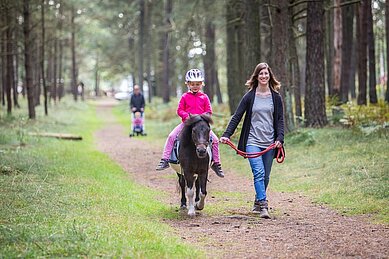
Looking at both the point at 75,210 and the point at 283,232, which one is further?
the point at 75,210

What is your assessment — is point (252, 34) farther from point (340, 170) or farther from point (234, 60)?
point (340, 170)

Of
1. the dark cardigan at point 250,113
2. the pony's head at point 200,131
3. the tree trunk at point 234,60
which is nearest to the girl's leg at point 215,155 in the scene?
the dark cardigan at point 250,113

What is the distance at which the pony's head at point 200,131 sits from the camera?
847 centimetres

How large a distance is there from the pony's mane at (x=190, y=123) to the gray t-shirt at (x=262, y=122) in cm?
80

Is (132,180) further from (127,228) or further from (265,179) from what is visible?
(127,228)

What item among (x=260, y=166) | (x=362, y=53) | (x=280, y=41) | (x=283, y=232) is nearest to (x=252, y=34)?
(x=280, y=41)

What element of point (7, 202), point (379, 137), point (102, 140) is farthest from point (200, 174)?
point (102, 140)

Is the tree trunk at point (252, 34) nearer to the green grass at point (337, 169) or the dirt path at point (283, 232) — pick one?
the green grass at point (337, 169)

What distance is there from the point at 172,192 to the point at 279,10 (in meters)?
7.13

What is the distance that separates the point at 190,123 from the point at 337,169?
519cm

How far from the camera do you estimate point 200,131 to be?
859 cm

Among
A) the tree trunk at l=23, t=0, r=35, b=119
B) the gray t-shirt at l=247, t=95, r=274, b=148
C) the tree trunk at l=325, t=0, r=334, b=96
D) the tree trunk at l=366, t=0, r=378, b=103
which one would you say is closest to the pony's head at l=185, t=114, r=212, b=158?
the gray t-shirt at l=247, t=95, r=274, b=148

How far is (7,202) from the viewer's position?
29.9 ft

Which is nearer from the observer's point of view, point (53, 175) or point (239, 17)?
point (53, 175)
